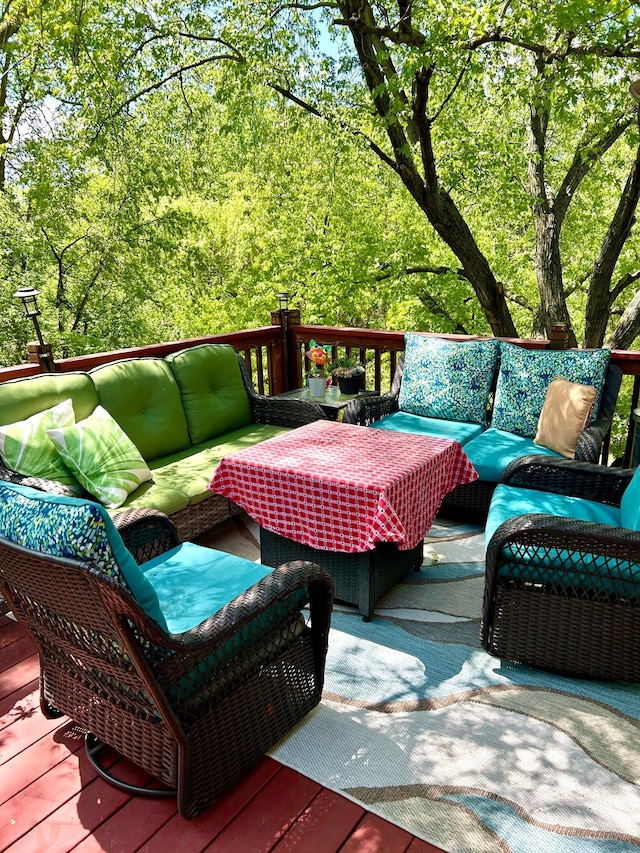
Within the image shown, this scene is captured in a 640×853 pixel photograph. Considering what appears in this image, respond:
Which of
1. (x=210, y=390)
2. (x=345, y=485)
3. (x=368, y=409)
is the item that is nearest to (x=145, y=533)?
(x=345, y=485)

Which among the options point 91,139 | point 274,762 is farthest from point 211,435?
point 91,139

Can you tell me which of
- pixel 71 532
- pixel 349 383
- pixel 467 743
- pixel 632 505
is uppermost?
pixel 71 532

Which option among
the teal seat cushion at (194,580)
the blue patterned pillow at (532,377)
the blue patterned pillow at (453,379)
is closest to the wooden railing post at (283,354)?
the blue patterned pillow at (453,379)

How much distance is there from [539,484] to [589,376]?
3.45ft

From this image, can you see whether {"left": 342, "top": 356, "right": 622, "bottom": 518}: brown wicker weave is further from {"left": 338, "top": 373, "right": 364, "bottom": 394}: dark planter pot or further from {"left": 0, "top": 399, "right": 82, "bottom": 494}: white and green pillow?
{"left": 0, "top": 399, "right": 82, "bottom": 494}: white and green pillow

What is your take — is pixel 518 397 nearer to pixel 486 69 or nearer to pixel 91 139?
pixel 486 69

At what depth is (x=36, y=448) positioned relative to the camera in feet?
9.84

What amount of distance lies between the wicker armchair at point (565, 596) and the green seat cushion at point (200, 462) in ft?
5.52

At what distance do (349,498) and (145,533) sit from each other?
851 mm

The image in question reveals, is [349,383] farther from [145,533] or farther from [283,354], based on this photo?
[145,533]

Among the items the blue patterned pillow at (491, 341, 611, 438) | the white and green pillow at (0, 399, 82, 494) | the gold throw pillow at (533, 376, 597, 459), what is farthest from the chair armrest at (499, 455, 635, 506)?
the white and green pillow at (0, 399, 82, 494)

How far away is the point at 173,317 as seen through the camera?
13422 millimetres

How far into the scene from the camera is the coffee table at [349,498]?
2.69 meters

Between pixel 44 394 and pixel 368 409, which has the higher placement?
→ pixel 44 394
